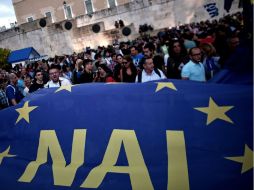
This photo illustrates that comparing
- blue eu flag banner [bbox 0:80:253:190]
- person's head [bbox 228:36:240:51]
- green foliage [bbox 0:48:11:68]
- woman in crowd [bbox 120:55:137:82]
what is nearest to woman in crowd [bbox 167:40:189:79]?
woman in crowd [bbox 120:55:137:82]

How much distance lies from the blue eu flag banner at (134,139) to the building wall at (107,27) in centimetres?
2198

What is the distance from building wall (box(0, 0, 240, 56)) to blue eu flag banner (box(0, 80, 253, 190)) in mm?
21982

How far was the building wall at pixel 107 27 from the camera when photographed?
87.2 ft

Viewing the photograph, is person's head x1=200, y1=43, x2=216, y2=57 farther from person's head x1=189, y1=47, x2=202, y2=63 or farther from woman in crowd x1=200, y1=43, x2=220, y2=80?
person's head x1=189, y1=47, x2=202, y2=63

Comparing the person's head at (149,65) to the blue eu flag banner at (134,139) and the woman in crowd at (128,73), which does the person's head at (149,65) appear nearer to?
the woman in crowd at (128,73)

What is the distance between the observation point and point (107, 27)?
3034cm

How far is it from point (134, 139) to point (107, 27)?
27.3 m

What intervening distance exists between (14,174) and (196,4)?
2547cm

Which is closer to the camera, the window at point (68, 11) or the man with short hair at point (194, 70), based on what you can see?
the man with short hair at point (194, 70)

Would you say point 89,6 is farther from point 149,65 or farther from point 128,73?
point 149,65

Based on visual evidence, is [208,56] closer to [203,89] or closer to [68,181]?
[203,89]

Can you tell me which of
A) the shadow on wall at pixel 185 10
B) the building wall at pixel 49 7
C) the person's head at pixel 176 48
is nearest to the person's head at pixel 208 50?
the person's head at pixel 176 48

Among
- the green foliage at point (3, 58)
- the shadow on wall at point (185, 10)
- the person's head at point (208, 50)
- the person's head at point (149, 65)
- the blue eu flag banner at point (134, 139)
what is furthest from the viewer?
the shadow on wall at point (185, 10)

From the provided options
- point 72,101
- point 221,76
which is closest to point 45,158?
point 72,101
